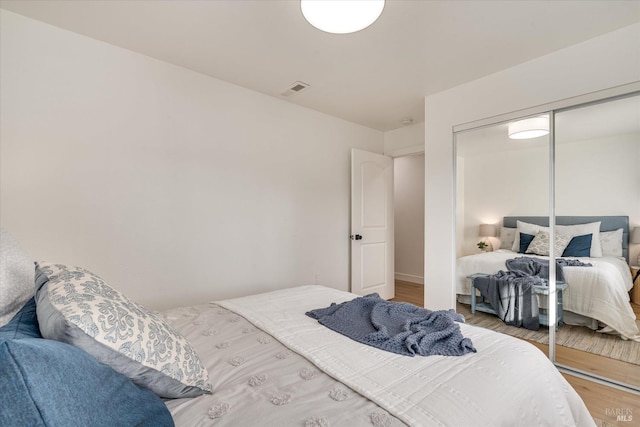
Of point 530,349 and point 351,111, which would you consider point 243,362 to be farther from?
point 351,111

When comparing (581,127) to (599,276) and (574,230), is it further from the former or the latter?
(599,276)

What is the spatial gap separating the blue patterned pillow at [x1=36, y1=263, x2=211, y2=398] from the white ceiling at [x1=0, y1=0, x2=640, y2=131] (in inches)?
72.4

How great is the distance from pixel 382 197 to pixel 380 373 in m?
3.36

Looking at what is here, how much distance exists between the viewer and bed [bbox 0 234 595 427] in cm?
52

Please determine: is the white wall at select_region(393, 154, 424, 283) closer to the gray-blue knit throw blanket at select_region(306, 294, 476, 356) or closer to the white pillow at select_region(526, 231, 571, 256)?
the white pillow at select_region(526, 231, 571, 256)

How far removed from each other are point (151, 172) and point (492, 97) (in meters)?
3.11

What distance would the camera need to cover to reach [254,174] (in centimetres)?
308

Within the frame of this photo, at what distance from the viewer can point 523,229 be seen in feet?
8.52

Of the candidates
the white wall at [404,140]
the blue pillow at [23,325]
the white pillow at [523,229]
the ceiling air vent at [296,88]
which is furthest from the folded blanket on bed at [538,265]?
the blue pillow at [23,325]

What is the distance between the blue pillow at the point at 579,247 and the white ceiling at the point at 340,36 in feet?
Result: 4.96

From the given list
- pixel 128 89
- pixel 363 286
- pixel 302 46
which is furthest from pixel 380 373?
pixel 363 286

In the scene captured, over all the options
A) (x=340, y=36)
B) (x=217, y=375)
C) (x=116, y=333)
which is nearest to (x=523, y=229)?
(x=340, y=36)

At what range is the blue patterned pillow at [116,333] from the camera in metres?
0.71

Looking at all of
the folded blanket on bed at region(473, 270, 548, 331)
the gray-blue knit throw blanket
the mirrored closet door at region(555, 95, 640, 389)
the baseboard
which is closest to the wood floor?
the mirrored closet door at region(555, 95, 640, 389)
